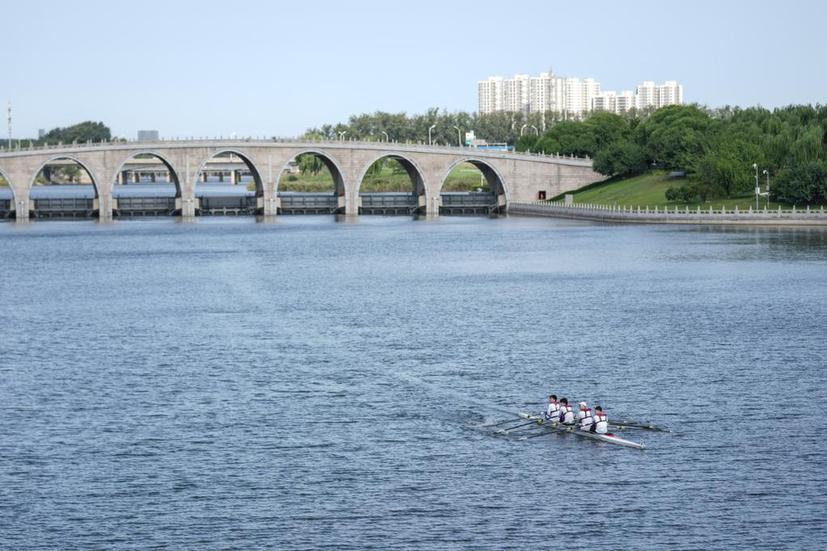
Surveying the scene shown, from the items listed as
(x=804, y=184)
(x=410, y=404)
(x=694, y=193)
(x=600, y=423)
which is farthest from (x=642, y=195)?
(x=600, y=423)

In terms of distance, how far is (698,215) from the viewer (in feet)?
513

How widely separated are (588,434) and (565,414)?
1240 millimetres

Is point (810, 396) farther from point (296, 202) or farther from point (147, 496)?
point (296, 202)

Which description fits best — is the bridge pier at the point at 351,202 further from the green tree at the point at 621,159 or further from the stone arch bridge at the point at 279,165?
the green tree at the point at 621,159

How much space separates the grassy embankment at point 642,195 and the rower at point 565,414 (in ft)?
361

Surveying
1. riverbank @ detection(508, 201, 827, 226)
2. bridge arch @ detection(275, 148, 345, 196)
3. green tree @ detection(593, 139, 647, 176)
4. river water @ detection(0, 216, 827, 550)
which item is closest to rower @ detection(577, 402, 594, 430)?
river water @ detection(0, 216, 827, 550)

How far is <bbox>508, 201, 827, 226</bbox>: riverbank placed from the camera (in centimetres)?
14975

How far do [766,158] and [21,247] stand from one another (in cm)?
9047

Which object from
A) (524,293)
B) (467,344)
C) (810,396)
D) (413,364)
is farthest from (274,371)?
(524,293)

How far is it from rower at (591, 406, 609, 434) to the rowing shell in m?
0.20

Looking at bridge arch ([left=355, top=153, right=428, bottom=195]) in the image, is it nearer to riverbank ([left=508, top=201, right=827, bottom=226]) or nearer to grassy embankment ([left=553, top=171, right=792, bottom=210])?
grassy embankment ([left=553, top=171, right=792, bottom=210])

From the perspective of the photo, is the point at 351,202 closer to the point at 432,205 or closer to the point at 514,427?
the point at 432,205

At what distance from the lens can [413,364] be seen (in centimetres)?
6825

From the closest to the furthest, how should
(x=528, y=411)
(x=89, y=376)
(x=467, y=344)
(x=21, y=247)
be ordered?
(x=528, y=411) → (x=89, y=376) → (x=467, y=344) → (x=21, y=247)
